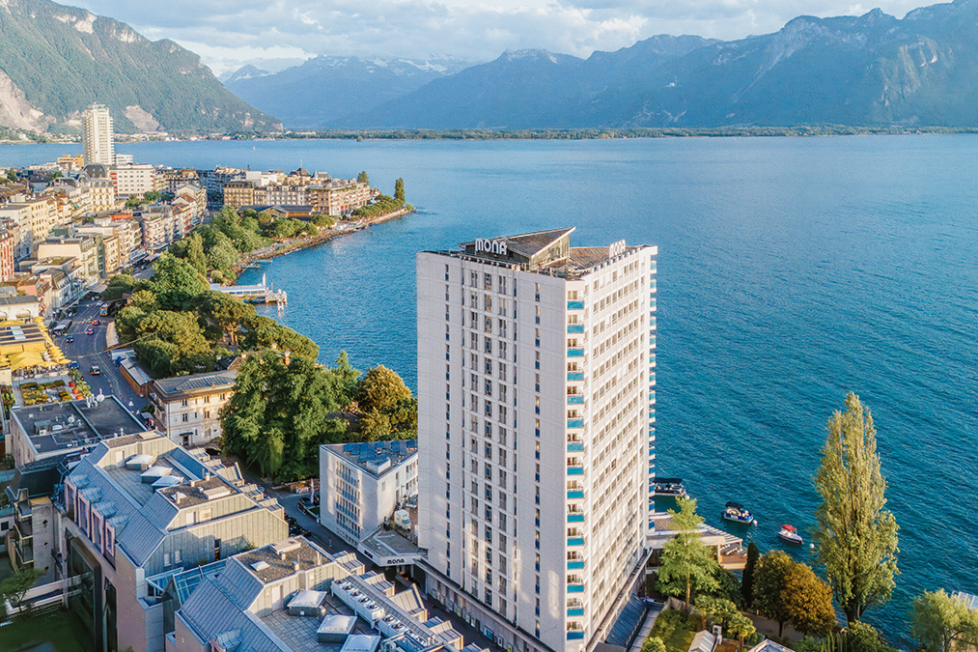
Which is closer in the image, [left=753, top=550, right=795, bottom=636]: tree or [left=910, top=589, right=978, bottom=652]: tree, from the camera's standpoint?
[left=910, top=589, right=978, bottom=652]: tree

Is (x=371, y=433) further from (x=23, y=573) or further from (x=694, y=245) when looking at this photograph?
(x=694, y=245)

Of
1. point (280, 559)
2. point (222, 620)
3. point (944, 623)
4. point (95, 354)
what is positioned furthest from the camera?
point (95, 354)

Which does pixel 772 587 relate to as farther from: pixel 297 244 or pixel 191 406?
pixel 297 244

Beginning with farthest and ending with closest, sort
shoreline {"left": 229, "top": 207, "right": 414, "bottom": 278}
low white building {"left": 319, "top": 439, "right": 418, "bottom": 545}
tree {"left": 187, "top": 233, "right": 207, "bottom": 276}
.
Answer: shoreline {"left": 229, "top": 207, "right": 414, "bottom": 278} < tree {"left": 187, "top": 233, "right": 207, "bottom": 276} < low white building {"left": 319, "top": 439, "right": 418, "bottom": 545}

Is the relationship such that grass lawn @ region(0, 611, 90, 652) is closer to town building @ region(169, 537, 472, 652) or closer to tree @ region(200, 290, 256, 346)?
town building @ region(169, 537, 472, 652)

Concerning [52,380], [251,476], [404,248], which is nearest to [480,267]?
[251,476]

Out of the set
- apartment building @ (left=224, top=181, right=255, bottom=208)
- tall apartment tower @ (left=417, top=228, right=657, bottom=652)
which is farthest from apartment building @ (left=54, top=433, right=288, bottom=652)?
apartment building @ (left=224, top=181, right=255, bottom=208)

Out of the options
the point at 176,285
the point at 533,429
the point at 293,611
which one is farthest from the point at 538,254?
the point at 176,285
